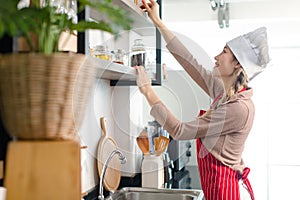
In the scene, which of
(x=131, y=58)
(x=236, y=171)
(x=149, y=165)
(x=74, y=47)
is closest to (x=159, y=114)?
(x=131, y=58)

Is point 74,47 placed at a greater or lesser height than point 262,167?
greater

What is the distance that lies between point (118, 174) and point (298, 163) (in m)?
2.28

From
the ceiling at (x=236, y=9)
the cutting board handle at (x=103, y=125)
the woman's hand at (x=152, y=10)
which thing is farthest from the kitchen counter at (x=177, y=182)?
the ceiling at (x=236, y=9)

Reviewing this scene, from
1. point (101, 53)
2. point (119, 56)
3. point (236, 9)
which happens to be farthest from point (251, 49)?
point (236, 9)

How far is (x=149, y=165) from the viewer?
2.77 meters

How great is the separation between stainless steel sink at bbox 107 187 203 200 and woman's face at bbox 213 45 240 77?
0.70 m

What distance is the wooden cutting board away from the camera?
816mm

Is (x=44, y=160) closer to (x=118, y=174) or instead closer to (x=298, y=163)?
(x=118, y=174)

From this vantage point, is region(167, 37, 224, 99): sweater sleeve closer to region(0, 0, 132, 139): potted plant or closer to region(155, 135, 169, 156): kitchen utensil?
region(155, 135, 169, 156): kitchen utensil

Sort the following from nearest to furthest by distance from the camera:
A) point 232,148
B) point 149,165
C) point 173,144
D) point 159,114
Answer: point 159,114 < point 232,148 < point 149,165 < point 173,144

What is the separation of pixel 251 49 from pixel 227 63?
0.14m

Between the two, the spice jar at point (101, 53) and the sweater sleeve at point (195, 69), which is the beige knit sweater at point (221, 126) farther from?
the spice jar at point (101, 53)

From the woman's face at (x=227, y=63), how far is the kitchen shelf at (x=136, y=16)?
41cm

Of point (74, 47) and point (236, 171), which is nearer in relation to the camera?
point (74, 47)
